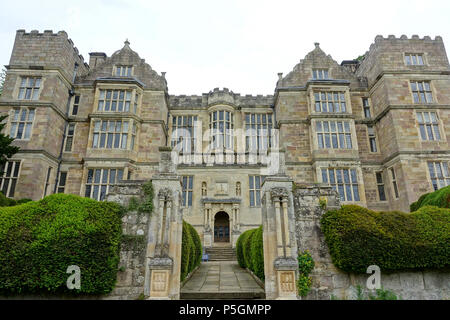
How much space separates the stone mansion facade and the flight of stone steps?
0.78 metres

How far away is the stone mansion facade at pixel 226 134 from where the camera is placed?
1689cm

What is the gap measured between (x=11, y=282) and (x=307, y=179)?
54.9 feet

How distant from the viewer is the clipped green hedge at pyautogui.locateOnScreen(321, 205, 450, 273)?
618cm

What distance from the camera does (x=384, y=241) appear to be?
246 inches

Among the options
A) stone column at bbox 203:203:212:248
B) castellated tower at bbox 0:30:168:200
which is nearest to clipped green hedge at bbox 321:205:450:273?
stone column at bbox 203:203:212:248

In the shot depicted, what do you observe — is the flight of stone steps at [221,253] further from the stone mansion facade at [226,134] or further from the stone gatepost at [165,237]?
the stone gatepost at [165,237]

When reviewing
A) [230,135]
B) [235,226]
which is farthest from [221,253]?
[230,135]

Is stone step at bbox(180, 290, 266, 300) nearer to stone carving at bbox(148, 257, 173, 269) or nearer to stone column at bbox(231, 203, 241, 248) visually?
stone carving at bbox(148, 257, 173, 269)

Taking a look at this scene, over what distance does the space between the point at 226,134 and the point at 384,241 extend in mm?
16986

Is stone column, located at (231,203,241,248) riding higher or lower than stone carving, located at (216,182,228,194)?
lower

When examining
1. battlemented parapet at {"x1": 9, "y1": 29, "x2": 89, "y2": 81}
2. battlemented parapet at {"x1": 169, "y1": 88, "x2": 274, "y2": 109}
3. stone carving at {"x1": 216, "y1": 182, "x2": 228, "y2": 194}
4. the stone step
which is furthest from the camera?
battlemented parapet at {"x1": 169, "y1": 88, "x2": 274, "y2": 109}

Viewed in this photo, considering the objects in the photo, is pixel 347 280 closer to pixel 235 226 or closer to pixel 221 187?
pixel 235 226

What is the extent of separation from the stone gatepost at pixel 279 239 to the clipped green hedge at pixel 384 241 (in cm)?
101
